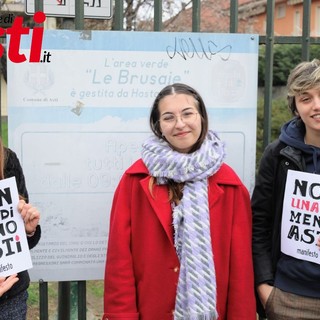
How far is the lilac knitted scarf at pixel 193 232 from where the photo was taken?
259 cm

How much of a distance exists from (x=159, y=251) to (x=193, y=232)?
195mm

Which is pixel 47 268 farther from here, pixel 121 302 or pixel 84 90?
pixel 84 90

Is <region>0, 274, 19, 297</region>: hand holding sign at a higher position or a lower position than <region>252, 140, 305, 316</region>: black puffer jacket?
lower

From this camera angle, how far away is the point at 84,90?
3.15 m

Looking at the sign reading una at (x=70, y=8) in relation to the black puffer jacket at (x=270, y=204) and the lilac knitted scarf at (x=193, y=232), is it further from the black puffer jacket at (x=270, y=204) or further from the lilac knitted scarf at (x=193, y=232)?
the black puffer jacket at (x=270, y=204)

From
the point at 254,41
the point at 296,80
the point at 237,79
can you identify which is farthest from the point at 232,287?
the point at 254,41

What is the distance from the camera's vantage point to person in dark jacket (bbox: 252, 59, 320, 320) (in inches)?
103

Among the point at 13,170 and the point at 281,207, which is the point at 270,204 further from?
the point at 13,170

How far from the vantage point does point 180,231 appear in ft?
8.61

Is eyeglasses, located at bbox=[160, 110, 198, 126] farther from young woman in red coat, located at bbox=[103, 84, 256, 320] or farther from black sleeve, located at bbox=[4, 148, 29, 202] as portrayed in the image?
black sleeve, located at bbox=[4, 148, 29, 202]

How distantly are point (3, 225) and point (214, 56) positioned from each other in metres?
1.58

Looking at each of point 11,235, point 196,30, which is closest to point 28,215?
point 11,235

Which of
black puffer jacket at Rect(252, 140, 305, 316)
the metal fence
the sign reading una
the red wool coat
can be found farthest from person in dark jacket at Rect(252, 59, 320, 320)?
the sign reading una

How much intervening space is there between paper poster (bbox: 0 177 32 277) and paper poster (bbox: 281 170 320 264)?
1.26 metres
